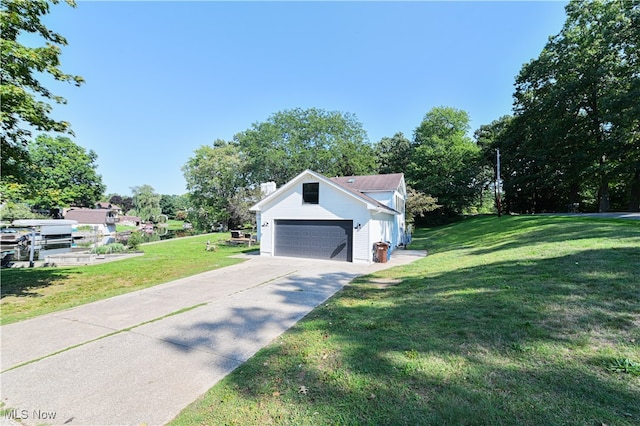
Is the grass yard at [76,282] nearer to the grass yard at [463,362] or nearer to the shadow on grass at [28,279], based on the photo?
the shadow on grass at [28,279]

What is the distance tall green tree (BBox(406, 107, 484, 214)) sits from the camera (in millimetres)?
34219

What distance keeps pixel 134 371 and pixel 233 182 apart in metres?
34.3

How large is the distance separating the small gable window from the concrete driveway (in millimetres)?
6870

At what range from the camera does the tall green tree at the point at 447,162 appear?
34.2 m

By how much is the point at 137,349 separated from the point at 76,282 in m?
7.84

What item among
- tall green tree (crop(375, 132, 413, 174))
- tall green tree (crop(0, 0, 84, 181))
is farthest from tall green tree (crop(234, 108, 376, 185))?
tall green tree (crop(0, 0, 84, 181))

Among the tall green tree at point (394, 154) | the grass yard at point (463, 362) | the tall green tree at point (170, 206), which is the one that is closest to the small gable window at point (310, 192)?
the grass yard at point (463, 362)

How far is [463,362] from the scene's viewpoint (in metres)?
3.16

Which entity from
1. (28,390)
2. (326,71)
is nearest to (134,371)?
(28,390)

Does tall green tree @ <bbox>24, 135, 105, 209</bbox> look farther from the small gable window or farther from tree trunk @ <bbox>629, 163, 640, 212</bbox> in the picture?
tree trunk @ <bbox>629, 163, 640, 212</bbox>

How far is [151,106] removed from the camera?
17656 millimetres

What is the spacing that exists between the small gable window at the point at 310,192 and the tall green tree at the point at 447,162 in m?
23.8

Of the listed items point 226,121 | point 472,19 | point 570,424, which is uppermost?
point 226,121

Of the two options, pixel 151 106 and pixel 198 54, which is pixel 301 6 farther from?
pixel 151 106
